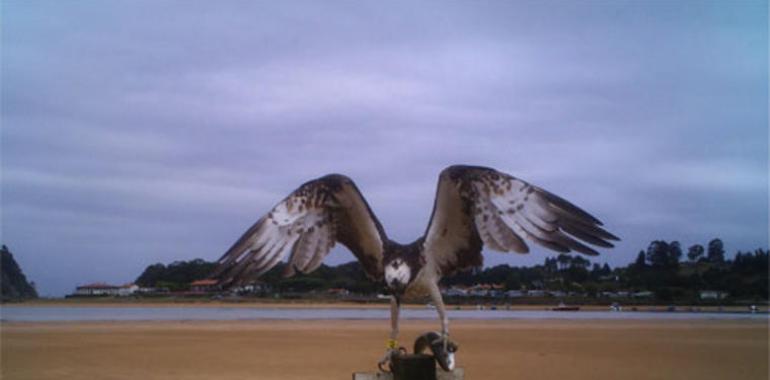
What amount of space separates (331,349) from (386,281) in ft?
64.2

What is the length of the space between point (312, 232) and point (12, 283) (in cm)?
9287

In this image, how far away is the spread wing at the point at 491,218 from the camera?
6.91 m

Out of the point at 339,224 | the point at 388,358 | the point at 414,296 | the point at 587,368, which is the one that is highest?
the point at 339,224

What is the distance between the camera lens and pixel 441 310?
673cm

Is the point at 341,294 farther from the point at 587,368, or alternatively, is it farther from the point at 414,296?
the point at 414,296

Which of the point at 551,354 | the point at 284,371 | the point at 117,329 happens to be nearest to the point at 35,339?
the point at 117,329

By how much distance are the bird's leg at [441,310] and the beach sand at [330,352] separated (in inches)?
500

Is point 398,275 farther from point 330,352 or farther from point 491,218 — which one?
point 330,352

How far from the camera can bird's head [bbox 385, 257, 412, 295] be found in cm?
683

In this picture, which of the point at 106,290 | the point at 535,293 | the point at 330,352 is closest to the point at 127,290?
the point at 106,290

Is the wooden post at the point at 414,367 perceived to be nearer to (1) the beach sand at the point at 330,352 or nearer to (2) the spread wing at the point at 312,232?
(2) the spread wing at the point at 312,232

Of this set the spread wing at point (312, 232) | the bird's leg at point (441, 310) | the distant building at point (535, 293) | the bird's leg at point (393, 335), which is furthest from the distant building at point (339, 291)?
the bird's leg at point (393, 335)

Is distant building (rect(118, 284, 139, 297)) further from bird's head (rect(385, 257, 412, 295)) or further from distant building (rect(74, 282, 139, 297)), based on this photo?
bird's head (rect(385, 257, 412, 295))

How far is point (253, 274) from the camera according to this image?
23.1ft
